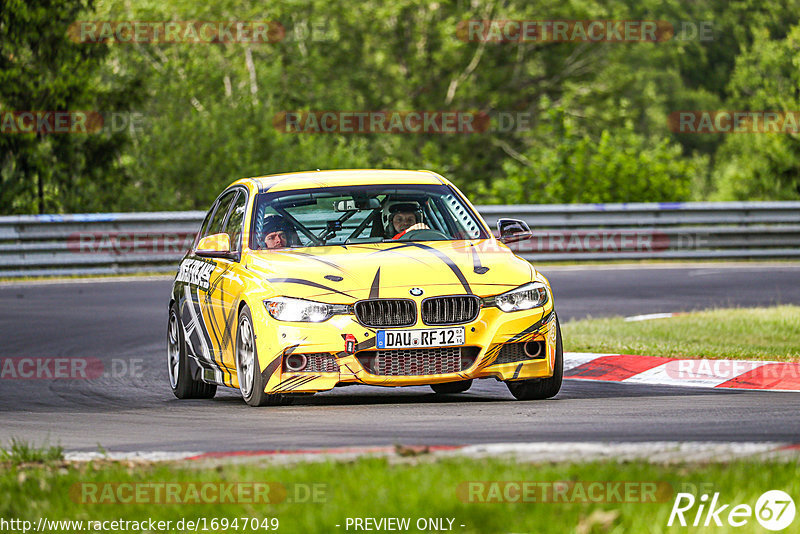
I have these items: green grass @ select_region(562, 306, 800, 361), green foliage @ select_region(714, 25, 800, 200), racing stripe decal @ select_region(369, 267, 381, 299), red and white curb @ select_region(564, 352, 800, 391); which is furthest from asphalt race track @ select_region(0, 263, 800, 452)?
green foliage @ select_region(714, 25, 800, 200)

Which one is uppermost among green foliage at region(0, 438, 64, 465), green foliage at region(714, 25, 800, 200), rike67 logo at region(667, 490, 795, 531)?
rike67 logo at region(667, 490, 795, 531)

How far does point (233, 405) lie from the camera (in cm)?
983

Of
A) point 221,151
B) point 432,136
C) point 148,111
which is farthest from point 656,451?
point 432,136

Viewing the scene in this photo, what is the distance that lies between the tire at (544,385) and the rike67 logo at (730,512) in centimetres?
437

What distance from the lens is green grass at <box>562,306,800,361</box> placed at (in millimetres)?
12148

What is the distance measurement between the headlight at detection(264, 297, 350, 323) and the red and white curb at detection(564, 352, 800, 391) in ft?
9.87

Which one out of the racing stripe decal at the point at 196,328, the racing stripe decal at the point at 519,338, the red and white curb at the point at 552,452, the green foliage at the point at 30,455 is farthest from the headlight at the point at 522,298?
the green foliage at the point at 30,455

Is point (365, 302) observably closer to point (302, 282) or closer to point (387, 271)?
point (387, 271)

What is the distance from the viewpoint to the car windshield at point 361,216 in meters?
Result: 10.2

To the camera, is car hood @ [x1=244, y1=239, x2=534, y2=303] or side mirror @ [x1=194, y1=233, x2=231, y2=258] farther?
side mirror @ [x1=194, y1=233, x2=231, y2=258]

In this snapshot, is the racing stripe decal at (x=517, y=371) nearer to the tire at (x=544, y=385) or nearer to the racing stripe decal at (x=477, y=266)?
the tire at (x=544, y=385)

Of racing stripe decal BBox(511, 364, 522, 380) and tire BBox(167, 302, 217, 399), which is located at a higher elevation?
racing stripe decal BBox(511, 364, 522, 380)

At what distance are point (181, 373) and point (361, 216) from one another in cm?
181

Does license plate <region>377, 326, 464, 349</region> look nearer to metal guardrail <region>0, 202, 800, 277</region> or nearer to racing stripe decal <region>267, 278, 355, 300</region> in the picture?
racing stripe decal <region>267, 278, 355, 300</region>
